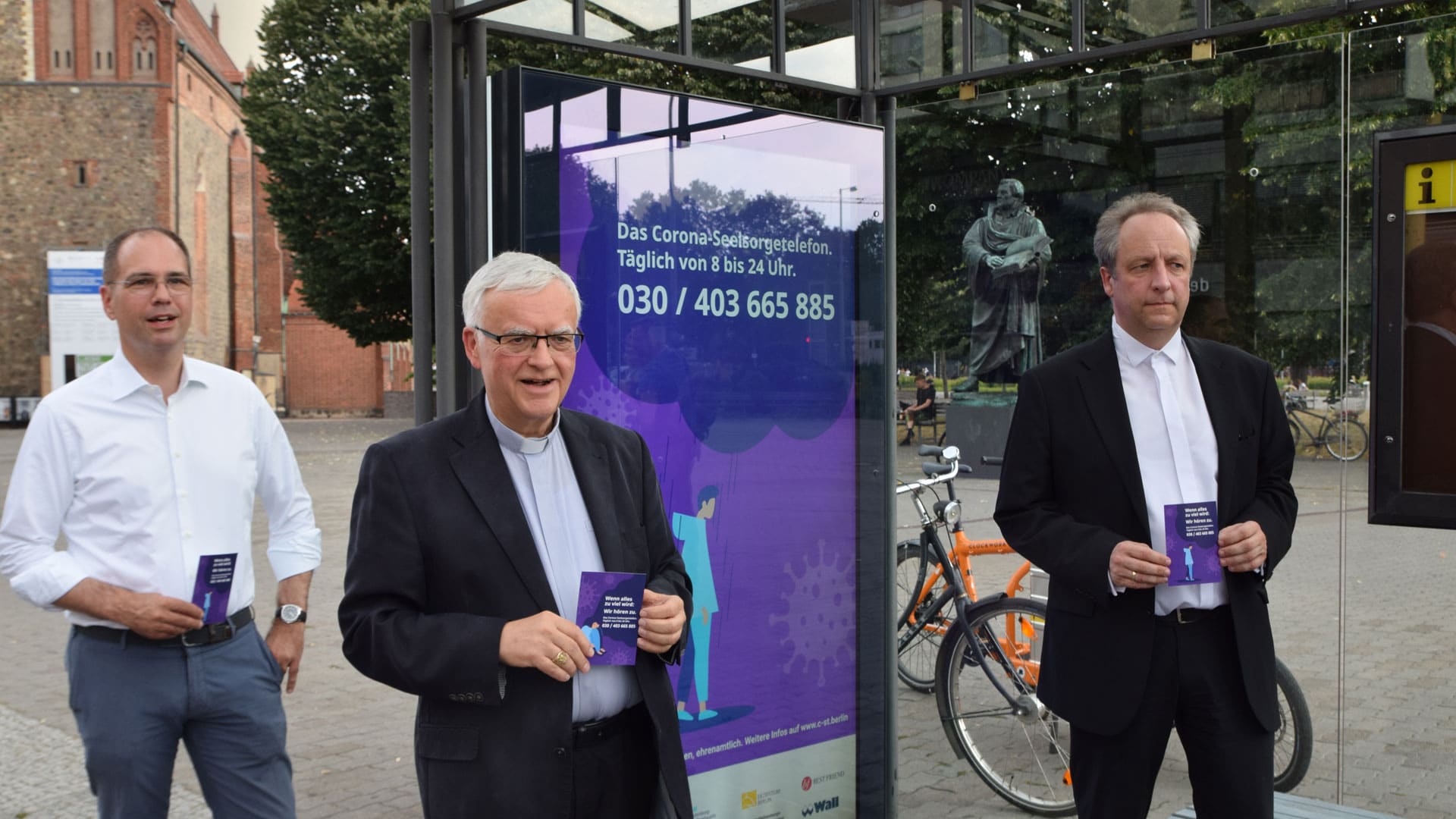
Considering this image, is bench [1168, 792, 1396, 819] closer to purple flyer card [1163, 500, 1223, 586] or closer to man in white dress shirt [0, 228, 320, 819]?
purple flyer card [1163, 500, 1223, 586]

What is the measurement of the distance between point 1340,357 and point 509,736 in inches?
116

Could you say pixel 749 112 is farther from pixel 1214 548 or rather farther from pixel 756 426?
pixel 1214 548

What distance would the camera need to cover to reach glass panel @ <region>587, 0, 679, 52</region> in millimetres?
4012

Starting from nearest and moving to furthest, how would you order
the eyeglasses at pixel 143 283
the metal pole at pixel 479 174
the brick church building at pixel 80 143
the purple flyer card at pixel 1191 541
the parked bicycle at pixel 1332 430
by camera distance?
the purple flyer card at pixel 1191 541 < the eyeglasses at pixel 143 283 < the metal pole at pixel 479 174 < the parked bicycle at pixel 1332 430 < the brick church building at pixel 80 143

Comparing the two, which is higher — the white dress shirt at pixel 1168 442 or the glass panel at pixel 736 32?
the glass panel at pixel 736 32

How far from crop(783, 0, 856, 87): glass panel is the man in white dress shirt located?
2241 millimetres

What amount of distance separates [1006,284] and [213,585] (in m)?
2.97

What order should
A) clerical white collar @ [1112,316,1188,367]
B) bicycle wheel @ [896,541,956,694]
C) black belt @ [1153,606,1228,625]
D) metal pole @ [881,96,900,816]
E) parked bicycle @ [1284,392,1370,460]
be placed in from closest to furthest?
1. black belt @ [1153,606,1228,625]
2. clerical white collar @ [1112,316,1188,367]
3. parked bicycle @ [1284,392,1370,460]
4. metal pole @ [881,96,900,816]
5. bicycle wheel @ [896,541,956,694]

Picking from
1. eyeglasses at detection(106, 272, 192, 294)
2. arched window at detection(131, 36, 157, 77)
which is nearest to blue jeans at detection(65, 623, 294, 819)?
eyeglasses at detection(106, 272, 192, 294)

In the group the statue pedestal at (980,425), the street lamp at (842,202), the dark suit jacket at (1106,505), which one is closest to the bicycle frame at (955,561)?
the statue pedestal at (980,425)

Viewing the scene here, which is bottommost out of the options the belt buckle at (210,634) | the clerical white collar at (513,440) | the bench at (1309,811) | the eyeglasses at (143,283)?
the bench at (1309,811)

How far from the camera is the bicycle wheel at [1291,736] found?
4324 millimetres

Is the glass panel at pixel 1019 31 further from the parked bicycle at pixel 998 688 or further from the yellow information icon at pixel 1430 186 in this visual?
the parked bicycle at pixel 998 688

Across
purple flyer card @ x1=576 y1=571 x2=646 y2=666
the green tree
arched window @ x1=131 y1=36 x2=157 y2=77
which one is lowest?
purple flyer card @ x1=576 y1=571 x2=646 y2=666
